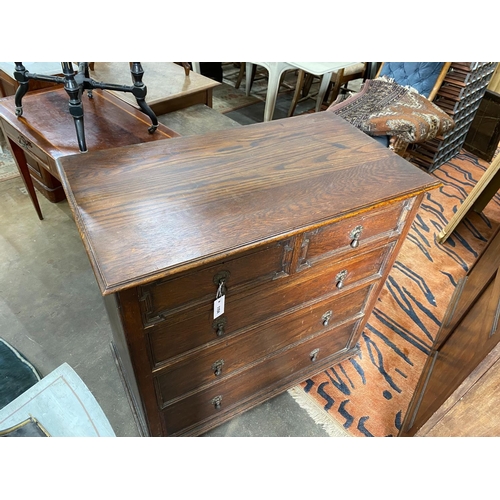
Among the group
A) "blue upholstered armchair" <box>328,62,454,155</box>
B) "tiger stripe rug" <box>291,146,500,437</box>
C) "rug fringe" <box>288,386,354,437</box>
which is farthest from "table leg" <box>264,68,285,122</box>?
"rug fringe" <box>288,386,354,437</box>

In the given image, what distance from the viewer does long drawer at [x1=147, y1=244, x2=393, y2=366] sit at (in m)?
0.99

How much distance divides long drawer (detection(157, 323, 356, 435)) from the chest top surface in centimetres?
54

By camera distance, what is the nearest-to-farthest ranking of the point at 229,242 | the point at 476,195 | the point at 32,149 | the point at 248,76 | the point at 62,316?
1. the point at 229,242
2. the point at 32,149
3. the point at 62,316
4. the point at 476,195
5. the point at 248,76

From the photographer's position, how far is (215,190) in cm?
101

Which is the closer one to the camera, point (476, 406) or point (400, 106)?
point (476, 406)

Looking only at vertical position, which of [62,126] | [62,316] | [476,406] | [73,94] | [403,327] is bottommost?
[62,316]

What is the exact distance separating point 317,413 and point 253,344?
59 cm

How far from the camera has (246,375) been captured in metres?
1.39

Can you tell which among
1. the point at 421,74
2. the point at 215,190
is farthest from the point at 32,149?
the point at 421,74

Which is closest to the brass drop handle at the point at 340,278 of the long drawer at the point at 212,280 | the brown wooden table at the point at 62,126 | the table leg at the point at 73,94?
the long drawer at the point at 212,280

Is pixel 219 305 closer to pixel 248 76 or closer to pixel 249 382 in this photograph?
pixel 249 382

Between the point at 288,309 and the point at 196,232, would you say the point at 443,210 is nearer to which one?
the point at 288,309

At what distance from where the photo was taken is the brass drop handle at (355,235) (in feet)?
3.65

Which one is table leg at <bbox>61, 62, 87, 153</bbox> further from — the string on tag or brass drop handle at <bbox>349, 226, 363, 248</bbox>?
brass drop handle at <bbox>349, 226, 363, 248</bbox>
